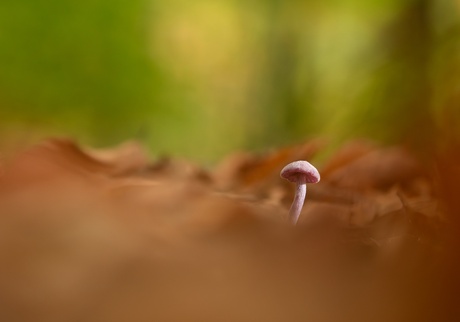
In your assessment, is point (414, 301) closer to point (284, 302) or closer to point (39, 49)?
point (284, 302)

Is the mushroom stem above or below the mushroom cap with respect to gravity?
below

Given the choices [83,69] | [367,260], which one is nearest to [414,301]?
[367,260]

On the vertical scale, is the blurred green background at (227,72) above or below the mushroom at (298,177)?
above

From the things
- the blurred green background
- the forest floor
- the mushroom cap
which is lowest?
the forest floor

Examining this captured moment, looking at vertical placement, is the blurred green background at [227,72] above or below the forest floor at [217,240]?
above

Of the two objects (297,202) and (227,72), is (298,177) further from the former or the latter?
(227,72)

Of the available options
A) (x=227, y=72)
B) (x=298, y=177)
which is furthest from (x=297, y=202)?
(x=227, y=72)

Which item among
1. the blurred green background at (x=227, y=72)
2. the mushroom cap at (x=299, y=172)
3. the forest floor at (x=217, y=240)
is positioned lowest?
the forest floor at (x=217, y=240)

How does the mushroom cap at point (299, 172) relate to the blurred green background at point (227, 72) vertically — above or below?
below
